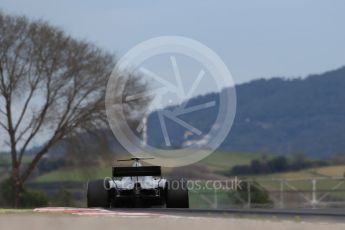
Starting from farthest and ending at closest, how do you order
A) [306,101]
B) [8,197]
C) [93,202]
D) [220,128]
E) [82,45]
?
→ [306,101]
[82,45]
[8,197]
[220,128]
[93,202]

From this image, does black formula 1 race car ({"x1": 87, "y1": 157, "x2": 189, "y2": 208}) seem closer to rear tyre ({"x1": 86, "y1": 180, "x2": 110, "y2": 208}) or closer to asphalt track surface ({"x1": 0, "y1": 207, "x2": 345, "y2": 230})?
rear tyre ({"x1": 86, "y1": 180, "x2": 110, "y2": 208})

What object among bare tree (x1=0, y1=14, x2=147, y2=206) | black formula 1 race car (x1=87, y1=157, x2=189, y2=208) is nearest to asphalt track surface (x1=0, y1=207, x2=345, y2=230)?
black formula 1 race car (x1=87, y1=157, x2=189, y2=208)

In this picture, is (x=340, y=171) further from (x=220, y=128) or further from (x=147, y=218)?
(x=147, y=218)

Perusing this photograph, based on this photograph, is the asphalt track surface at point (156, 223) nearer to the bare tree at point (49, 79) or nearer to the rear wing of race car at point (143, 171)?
the rear wing of race car at point (143, 171)

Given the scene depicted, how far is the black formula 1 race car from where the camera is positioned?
2191cm

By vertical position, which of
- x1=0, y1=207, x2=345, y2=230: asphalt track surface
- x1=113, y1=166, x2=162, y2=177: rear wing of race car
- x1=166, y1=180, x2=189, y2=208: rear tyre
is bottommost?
x1=0, y1=207, x2=345, y2=230: asphalt track surface

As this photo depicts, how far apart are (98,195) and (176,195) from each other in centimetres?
171

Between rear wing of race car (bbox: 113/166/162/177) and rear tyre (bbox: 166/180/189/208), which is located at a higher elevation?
rear wing of race car (bbox: 113/166/162/177)

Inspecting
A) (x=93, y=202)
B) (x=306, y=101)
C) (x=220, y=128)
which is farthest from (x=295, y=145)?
(x=93, y=202)

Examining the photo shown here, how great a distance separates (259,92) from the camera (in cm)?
11731

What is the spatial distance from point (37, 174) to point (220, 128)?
32.6 metres

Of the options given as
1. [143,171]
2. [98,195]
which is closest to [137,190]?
[143,171]

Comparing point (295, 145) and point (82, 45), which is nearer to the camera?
point (82, 45)

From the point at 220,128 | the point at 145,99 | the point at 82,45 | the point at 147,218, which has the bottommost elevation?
the point at 147,218
